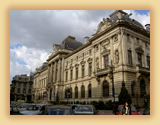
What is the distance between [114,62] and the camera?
3144cm

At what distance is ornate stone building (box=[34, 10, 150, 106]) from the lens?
2970 cm

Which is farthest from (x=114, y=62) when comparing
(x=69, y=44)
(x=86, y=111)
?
(x=69, y=44)

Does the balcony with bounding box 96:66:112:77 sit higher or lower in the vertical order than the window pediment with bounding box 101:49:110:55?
lower

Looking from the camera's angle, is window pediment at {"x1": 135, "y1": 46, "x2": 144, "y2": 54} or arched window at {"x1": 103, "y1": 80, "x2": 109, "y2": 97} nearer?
arched window at {"x1": 103, "y1": 80, "x2": 109, "y2": 97}

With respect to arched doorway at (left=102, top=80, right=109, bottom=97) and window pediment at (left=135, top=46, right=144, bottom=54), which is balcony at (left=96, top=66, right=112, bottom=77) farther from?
window pediment at (left=135, top=46, right=144, bottom=54)

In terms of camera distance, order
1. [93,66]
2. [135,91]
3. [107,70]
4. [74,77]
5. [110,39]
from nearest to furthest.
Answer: [135,91] → [107,70] → [110,39] → [93,66] → [74,77]

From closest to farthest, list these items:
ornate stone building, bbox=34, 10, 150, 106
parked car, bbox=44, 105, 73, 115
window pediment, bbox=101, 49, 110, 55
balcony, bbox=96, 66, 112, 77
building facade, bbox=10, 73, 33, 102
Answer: parked car, bbox=44, 105, 73, 115
ornate stone building, bbox=34, 10, 150, 106
balcony, bbox=96, 66, 112, 77
window pediment, bbox=101, 49, 110, 55
building facade, bbox=10, 73, 33, 102

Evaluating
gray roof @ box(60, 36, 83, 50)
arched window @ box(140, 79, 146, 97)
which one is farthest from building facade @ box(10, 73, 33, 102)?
arched window @ box(140, 79, 146, 97)

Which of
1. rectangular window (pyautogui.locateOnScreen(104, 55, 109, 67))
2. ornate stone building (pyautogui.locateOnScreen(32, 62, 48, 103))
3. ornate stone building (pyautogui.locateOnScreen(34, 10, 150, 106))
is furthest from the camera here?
ornate stone building (pyautogui.locateOnScreen(32, 62, 48, 103))

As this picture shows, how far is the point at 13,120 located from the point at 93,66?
34.0 meters

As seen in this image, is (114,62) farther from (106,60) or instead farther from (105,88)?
(105,88)
